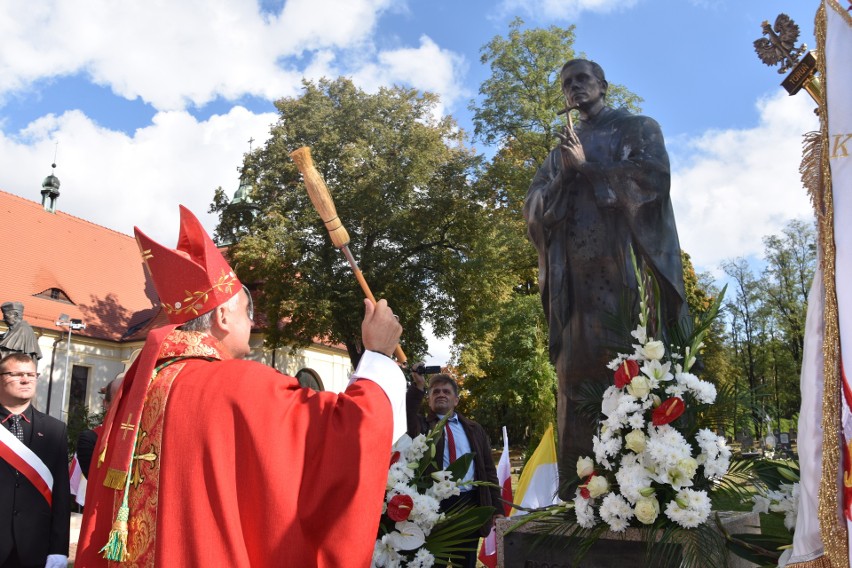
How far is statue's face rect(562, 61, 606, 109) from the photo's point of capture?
4.76m

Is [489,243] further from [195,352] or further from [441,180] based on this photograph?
[195,352]

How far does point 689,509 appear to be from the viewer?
3010mm

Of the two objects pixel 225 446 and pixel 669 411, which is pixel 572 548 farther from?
pixel 225 446

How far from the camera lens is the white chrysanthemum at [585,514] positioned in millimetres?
3262

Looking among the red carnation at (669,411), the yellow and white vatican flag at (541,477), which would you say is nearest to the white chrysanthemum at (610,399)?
the red carnation at (669,411)

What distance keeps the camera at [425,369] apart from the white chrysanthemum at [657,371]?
2.90m

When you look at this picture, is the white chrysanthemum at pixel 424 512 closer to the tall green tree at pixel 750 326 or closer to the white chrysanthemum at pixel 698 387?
the white chrysanthemum at pixel 698 387

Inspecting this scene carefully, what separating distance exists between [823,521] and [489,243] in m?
23.6

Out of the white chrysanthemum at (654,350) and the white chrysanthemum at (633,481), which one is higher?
the white chrysanthemum at (654,350)

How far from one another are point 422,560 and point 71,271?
37009 mm

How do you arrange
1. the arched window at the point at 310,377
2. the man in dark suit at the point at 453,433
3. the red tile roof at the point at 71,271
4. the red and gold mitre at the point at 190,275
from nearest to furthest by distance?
the red and gold mitre at the point at 190,275 → the man in dark suit at the point at 453,433 → the red tile roof at the point at 71,271 → the arched window at the point at 310,377

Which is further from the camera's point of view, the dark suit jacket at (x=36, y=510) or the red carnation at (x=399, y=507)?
the dark suit jacket at (x=36, y=510)

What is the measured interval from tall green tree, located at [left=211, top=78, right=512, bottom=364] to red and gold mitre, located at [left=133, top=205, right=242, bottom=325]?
22.6 m

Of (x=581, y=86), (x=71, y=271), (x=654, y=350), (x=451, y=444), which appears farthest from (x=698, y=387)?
(x=71, y=271)
